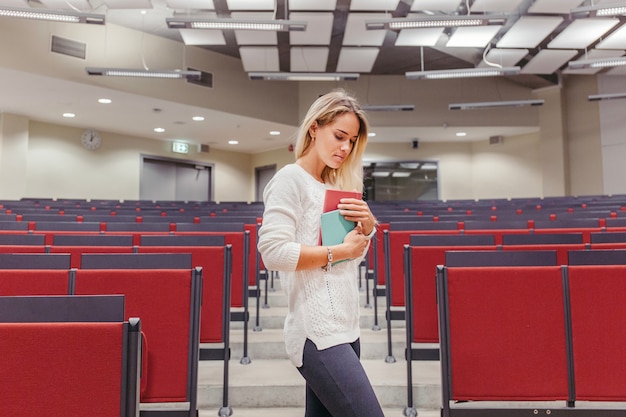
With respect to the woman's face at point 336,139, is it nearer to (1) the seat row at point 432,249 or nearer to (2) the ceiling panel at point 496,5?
(1) the seat row at point 432,249

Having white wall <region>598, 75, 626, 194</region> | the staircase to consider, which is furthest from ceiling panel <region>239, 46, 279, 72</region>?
white wall <region>598, 75, 626, 194</region>

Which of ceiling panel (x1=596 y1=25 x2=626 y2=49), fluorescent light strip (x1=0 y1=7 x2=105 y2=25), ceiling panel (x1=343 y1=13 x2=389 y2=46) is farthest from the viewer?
ceiling panel (x1=596 y1=25 x2=626 y2=49)

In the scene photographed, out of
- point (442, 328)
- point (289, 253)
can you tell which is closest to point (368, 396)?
point (289, 253)

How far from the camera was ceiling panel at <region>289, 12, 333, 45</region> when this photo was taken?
569 cm

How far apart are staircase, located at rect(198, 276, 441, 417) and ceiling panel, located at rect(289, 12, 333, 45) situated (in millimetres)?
4631

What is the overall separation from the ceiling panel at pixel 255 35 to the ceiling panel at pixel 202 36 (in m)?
0.28

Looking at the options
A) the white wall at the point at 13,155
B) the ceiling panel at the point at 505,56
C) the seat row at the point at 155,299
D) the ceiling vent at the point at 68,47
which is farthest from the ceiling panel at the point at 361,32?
the white wall at the point at 13,155

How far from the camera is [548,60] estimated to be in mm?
7262

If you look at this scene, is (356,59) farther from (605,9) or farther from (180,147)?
(180,147)

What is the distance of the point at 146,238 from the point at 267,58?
556cm

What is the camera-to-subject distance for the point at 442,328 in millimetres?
1451

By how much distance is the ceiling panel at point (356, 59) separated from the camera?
6887mm

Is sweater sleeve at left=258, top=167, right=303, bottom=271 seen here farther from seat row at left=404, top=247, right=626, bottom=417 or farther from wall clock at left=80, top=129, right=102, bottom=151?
wall clock at left=80, top=129, right=102, bottom=151

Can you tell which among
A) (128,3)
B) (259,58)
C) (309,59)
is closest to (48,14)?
(128,3)
